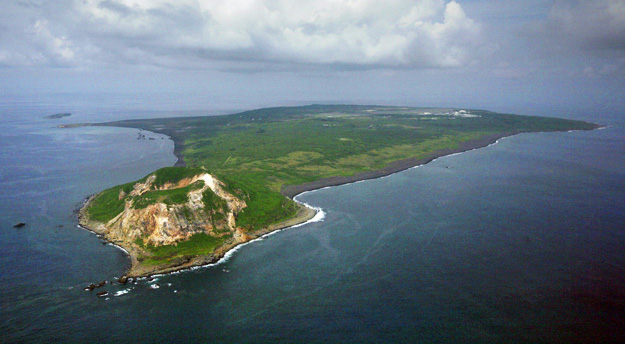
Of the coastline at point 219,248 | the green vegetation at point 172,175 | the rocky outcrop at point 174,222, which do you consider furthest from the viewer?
the green vegetation at point 172,175

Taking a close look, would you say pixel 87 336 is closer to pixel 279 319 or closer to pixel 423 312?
pixel 279 319

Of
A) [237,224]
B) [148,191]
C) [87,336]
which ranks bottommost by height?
[87,336]

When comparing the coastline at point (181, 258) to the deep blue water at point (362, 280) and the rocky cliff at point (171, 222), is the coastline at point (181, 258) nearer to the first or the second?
the rocky cliff at point (171, 222)

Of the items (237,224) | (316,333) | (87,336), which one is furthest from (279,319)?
(237,224)

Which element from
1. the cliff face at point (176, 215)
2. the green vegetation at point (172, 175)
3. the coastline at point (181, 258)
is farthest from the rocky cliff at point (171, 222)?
the green vegetation at point (172, 175)

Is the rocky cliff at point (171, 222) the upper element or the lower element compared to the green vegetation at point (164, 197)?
lower

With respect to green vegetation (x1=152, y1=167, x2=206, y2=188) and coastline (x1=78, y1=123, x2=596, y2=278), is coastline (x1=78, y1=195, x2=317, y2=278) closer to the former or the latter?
coastline (x1=78, y1=123, x2=596, y2=278)

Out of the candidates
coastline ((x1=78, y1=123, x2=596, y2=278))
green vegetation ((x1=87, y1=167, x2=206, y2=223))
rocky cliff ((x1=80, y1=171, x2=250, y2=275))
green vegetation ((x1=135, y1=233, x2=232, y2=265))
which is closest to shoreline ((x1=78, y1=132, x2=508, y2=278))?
coastline ((x1=78, y1=123, x2=596, y2=278))
